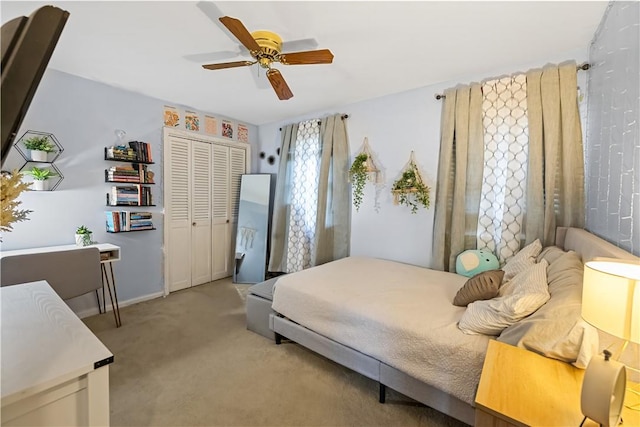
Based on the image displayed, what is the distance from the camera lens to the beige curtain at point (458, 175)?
2.59m

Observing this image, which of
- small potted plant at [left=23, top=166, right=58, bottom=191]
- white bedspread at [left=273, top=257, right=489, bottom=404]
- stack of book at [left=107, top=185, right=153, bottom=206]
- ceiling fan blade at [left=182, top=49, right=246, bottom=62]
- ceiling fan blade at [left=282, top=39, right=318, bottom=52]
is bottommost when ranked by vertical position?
white bedspread at [left=273, top=257, right=489, bottom=404]

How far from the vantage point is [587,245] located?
157cm

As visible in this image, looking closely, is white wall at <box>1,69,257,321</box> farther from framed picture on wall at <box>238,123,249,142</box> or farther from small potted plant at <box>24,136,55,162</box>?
framed picture on wall at <box>238,123,249,142</box>

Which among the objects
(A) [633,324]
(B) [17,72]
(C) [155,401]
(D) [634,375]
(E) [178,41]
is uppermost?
(E) [178,41]

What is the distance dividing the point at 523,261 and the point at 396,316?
109 centimetres

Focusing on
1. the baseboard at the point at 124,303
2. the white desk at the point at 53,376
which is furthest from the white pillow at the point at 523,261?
the baseboard at the point at 124,303

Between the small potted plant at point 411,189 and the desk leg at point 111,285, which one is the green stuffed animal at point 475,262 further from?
the desk leg at point 111,285

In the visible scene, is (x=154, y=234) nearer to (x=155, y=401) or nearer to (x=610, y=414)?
(x=155, y=401)

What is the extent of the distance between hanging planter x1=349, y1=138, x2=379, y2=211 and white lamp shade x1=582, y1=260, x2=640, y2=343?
8.06 feet

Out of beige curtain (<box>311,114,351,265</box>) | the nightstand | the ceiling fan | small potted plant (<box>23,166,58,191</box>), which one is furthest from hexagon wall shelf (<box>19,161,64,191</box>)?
the nightstand

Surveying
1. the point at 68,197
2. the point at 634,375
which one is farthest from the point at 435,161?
the point at 68,197

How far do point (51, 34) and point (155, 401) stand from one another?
1.99m

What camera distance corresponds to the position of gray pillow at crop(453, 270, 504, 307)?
5.66ft

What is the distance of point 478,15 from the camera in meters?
1.78
